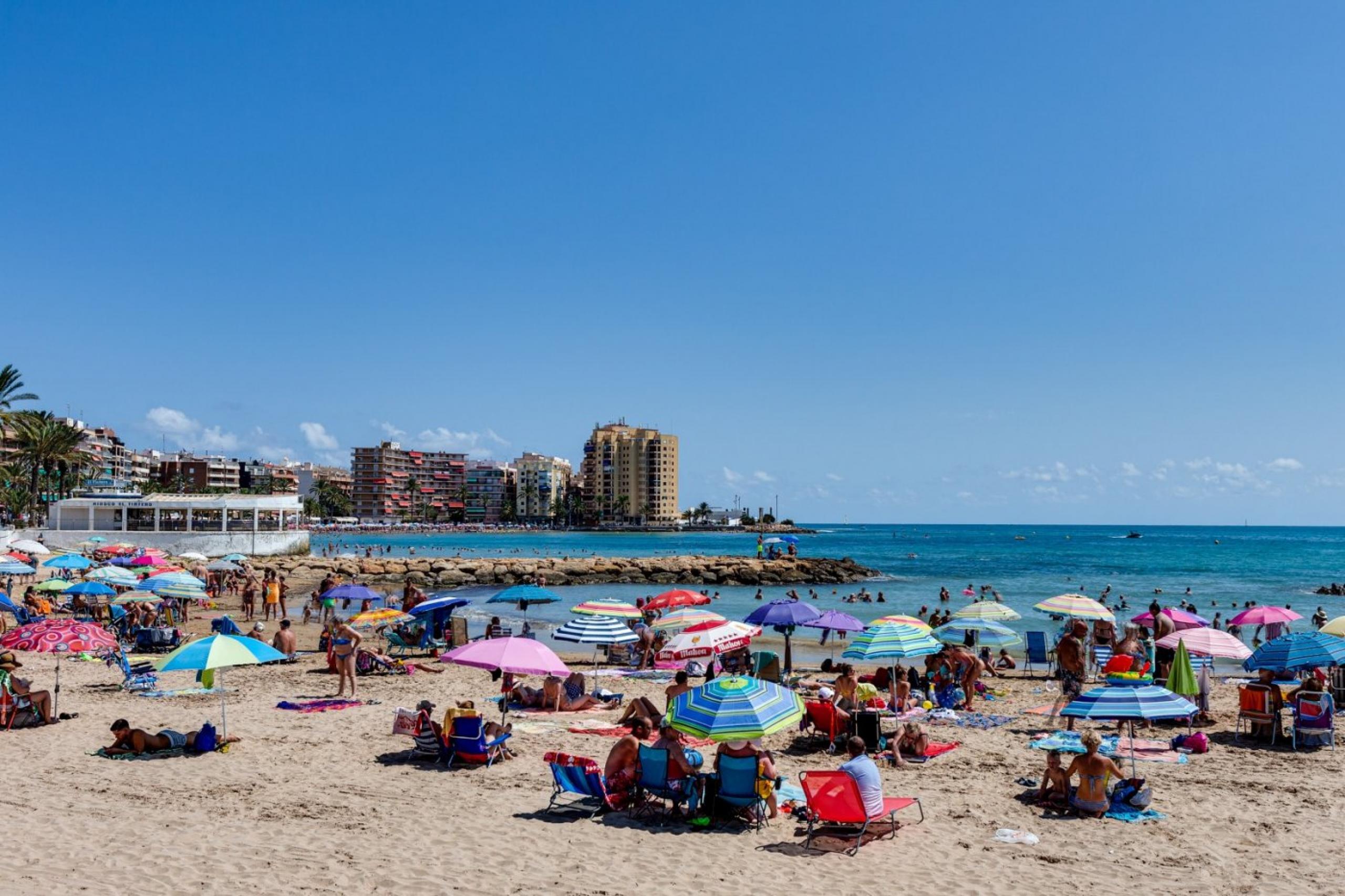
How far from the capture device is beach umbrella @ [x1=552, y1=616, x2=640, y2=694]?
15.6 meters

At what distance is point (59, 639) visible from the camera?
13352 millimetres

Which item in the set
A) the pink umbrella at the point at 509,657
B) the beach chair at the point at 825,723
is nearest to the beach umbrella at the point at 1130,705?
the beach chair at the point at 825,723

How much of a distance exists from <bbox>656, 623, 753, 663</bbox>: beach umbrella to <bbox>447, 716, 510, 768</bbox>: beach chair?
162 inches

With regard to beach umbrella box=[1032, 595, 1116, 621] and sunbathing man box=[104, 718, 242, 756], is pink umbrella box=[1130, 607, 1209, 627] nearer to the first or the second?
beach umbrella box=[1032, 595, 1116, 621]

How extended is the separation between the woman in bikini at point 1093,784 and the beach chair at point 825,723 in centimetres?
345

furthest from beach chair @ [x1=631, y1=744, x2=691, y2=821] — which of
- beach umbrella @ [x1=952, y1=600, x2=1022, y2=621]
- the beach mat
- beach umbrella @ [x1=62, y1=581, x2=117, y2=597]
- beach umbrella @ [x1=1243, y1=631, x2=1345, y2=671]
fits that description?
beach umbrella @ [x1=62, y1=581, x2=117, y2=597]

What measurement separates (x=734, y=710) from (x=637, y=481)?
18129 centimetres

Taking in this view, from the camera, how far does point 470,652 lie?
11.8m

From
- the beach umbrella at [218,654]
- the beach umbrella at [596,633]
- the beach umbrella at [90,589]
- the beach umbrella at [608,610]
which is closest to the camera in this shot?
the beach umbrella at [218,654]

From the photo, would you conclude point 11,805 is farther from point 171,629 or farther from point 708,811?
point 171,629

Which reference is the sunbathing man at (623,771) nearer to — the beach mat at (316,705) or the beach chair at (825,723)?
the beach chair at (825,723)

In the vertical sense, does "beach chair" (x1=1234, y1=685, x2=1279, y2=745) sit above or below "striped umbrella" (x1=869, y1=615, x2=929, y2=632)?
below

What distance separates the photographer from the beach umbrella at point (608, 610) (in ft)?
56.1

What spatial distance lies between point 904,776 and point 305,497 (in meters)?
178
